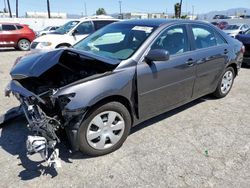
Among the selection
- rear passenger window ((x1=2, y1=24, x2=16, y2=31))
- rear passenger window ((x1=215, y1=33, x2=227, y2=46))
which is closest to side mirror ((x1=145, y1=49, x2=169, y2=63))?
rear passenger window ((x1=215, y1=33, x2=227, y2=46))

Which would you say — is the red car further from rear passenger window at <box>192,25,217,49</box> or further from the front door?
the front door

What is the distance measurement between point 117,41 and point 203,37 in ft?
5.34

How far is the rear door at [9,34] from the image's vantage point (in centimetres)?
1483

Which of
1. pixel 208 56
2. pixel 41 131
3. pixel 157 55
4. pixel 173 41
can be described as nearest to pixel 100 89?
pixel 41 131

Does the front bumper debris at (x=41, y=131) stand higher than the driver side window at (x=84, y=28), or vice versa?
the driver side window at (x=84, y=28)

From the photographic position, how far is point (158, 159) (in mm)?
3328

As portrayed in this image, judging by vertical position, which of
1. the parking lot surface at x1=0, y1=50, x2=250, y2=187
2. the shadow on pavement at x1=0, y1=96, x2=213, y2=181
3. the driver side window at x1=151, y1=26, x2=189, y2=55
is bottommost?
the parking lot surface at x1=0, y1=50, x2=250, y2=187

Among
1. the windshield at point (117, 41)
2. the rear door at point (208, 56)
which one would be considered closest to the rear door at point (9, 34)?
the windshield at point (117, 41)

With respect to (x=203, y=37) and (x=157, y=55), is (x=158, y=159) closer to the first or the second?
(x=157, y=55)

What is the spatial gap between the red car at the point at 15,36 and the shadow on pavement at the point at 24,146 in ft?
39.3

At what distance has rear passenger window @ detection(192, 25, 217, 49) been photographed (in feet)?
14.7

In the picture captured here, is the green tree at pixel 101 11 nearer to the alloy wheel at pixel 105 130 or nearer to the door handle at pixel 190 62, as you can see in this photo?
the door handle at pixel 190 62

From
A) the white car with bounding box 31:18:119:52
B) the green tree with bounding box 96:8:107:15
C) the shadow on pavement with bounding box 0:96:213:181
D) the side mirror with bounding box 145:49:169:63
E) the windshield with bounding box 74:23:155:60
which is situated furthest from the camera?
the green tree with bounding box 96:8:107:15

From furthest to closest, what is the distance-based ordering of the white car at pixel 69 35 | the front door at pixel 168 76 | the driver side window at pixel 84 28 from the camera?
the driver side window at pixel 84 28 < the white car at pixel 69 35 < the front door at pixel 168 76
